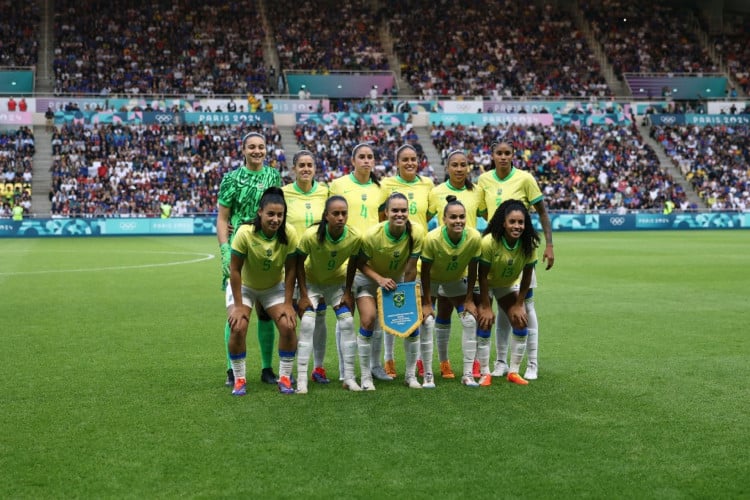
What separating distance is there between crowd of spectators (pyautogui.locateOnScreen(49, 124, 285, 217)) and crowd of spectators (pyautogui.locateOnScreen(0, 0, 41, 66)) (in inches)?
261

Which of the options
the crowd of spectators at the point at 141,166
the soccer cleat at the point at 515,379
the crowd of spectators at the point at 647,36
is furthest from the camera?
the crowd of spectators at the point at 647,36

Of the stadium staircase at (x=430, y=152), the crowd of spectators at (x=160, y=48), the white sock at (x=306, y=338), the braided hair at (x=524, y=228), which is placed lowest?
the white sock at (x=306, y=338)

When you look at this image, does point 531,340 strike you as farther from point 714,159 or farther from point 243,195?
point 714,159

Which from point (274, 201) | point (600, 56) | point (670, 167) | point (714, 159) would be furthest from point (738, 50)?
point (274, 201)

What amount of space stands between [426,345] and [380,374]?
0.61 metres

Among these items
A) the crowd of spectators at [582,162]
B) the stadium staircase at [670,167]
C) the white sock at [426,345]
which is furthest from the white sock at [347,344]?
the stadium staircase at [670,167]

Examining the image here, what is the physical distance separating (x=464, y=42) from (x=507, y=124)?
29.1 feet

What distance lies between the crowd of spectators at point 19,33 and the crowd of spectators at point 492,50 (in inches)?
813

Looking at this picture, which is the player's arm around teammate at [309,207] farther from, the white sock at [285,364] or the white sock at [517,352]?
the white sock at [517,352]

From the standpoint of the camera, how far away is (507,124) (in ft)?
154

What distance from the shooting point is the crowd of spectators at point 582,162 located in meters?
42.1

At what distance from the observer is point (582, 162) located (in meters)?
45.1

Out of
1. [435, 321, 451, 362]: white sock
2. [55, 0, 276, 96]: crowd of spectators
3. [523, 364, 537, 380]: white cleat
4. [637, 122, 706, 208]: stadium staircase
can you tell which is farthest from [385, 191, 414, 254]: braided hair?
[55, 0, 276, 96]: crowd of spectators

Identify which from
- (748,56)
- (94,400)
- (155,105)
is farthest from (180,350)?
(748,56)
